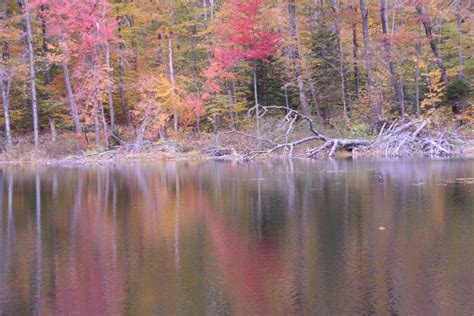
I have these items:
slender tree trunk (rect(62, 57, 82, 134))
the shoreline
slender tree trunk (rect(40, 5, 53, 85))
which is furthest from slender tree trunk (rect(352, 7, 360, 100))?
slender tree trunk (rect(40, 5, 53, 85))

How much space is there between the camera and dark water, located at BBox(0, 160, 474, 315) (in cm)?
764

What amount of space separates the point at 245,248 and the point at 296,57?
3019 cm

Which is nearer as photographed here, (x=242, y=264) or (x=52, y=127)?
(x=242, y=264)

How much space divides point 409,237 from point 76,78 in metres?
35.3

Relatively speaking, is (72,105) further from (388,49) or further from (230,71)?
(388,49)

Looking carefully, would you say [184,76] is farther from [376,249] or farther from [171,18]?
[376,249]

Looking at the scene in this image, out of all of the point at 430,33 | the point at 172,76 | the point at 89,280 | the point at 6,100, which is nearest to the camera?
the point at 89,280

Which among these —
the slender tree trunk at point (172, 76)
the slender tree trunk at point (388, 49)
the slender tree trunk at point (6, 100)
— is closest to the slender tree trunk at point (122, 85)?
the slender tree trunk at point (172, 76)

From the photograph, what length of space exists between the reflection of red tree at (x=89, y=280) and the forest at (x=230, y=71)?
21343 mm

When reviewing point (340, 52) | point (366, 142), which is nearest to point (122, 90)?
point (340, 52)

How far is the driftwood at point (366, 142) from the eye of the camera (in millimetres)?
30281

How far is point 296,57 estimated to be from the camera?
39.4 meters

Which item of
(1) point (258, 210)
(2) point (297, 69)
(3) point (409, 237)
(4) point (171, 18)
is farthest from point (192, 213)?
(4) point (171, 18)

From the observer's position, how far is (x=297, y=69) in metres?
38.2
